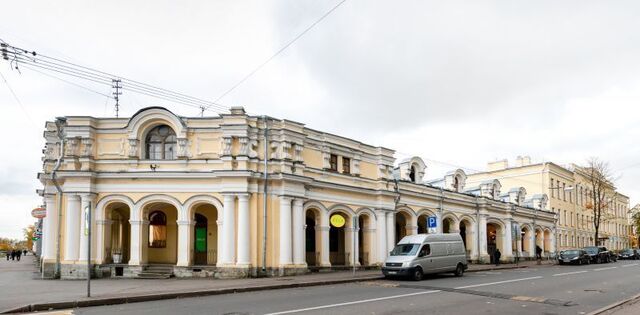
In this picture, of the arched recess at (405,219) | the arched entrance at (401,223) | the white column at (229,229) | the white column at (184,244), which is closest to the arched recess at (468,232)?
the arched entrance at (401,223)

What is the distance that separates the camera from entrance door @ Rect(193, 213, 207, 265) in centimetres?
2722

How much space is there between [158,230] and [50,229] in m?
4.95

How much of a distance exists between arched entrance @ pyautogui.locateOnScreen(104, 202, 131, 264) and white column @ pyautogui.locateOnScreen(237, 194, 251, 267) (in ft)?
19.1

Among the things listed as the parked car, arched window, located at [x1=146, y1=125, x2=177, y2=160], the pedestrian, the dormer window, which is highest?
arched window, located at [x1=146, y1=125, x2=177, y2=160]

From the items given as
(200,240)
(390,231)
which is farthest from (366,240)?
(200,240)

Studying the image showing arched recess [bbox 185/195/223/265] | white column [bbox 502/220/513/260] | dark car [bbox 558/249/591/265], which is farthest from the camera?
white column [bbox 502/220/513/260]

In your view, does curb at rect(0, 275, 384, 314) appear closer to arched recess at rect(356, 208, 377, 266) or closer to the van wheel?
the van wheel

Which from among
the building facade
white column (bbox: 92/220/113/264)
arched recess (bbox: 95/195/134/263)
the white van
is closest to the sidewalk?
the white van

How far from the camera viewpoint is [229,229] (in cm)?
2408

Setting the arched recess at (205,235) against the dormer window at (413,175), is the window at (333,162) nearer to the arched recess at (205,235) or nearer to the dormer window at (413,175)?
the arched recess at (205,235)

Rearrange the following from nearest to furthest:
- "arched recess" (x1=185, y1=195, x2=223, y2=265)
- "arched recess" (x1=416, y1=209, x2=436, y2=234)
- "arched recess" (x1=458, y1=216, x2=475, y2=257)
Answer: "arched recess" (x1=185, y1=195, x2=223, y2=265), "arched recess" (x1=416, y1=209, x2=436, y2=234), "arched recess" (x1=458, y1=216, x2=475, y2=257)

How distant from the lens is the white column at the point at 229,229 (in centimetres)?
2396

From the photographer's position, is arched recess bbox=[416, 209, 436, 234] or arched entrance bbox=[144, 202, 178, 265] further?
arched recess bbox=[416, 209, 436, 234]

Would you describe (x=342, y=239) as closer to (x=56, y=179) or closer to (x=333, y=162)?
(x=333, y=162)
